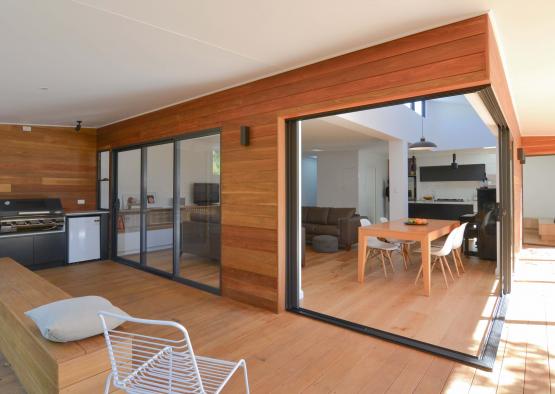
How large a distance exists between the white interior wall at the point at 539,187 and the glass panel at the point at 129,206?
10.4 m

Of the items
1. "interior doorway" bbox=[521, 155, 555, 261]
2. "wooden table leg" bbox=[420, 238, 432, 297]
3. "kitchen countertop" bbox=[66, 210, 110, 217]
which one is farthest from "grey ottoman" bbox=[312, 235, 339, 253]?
"interior doorway" bbox=[521, 155, 555, 261]

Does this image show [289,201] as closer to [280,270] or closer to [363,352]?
[280,270]

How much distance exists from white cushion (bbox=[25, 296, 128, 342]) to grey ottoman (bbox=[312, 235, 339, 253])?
490 centimetres

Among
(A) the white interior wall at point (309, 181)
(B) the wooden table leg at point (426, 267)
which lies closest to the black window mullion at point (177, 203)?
(B) the wooden table leg at point (426, 267)

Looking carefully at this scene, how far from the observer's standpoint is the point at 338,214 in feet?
23.2

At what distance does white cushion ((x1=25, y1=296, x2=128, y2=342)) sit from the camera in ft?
5.93

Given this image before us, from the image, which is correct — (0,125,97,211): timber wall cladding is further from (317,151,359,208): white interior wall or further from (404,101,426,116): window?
(404,101,426,116): window

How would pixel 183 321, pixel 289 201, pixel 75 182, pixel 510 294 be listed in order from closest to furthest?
pixel 183 321 → pixel 289 201 → pixel 510 294 → pixel 75 182

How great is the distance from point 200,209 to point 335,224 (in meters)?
3.52

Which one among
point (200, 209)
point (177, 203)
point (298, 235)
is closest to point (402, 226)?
point (298, 235)

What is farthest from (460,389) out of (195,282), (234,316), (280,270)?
(195,282)

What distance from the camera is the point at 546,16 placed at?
228cm

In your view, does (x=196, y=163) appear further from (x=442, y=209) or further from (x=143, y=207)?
(x=442, y=209)

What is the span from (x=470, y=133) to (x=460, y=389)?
8.61 metres
